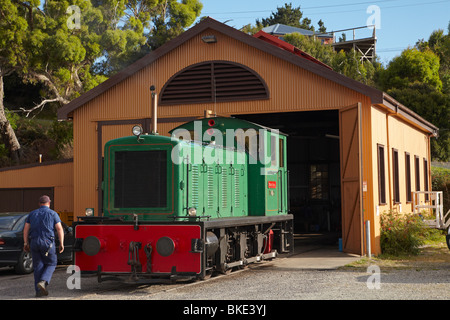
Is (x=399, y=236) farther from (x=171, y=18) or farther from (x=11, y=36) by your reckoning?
(x=171, y=18)

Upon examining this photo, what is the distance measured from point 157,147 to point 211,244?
6.08 ft

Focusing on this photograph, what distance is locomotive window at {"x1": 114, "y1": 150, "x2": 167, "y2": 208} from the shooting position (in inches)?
389

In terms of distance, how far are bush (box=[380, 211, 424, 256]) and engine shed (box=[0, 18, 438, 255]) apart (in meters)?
0.47

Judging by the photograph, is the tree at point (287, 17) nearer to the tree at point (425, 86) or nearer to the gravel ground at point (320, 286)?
the tree at point (425, 86)

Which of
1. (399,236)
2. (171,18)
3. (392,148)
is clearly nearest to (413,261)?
(399,236)

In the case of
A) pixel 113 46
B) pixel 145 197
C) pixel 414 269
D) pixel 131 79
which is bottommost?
pixel 414 269

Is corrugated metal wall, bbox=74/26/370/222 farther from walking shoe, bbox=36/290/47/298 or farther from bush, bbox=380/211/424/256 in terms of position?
walking shoe, bbox=36/290/47/298

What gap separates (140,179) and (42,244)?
1.89 metres

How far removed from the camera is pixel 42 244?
30.5 feet

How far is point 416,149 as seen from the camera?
873 inches

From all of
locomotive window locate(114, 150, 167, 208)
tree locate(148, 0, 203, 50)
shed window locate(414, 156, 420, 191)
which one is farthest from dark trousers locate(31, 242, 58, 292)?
tree locate(148, 0, 203, 50)

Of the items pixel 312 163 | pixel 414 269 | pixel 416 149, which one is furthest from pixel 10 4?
pixel 414 269

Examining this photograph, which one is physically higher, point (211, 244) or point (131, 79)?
point (131, 79)
